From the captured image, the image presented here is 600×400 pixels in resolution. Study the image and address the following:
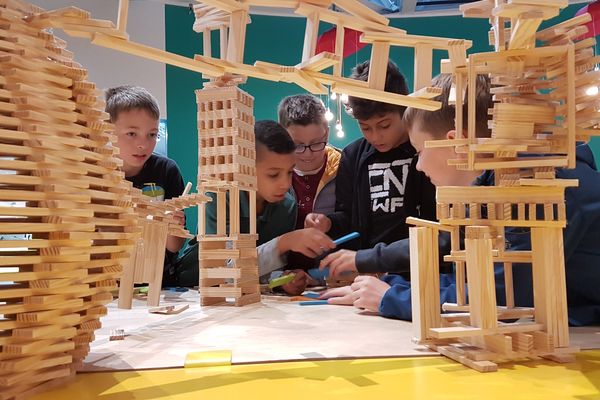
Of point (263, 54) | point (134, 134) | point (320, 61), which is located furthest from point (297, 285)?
point (263, 54)

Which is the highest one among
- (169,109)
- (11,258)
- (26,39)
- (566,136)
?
(169,109)

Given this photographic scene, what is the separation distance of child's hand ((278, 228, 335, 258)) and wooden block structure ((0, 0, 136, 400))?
1.13m

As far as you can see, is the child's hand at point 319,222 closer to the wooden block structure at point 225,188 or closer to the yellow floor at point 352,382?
the wooden block structure at point 225,188

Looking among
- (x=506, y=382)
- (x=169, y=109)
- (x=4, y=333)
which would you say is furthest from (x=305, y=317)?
(x=169, y=109)

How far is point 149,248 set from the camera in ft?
5.17

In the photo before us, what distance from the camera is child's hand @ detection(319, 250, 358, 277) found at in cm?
182

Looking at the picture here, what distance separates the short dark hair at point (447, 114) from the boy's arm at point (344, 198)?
789mm

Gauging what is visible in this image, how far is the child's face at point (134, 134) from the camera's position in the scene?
2463 mm

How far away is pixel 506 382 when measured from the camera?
33.3 inches

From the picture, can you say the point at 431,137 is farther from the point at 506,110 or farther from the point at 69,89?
the point at 69,89

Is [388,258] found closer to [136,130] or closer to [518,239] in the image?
[518,239]

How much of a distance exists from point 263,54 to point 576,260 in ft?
13.4

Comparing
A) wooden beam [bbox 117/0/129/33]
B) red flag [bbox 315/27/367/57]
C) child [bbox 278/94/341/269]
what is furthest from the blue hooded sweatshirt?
red flag [bbox 315/27/367/57]

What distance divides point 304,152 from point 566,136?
66.0 inches
